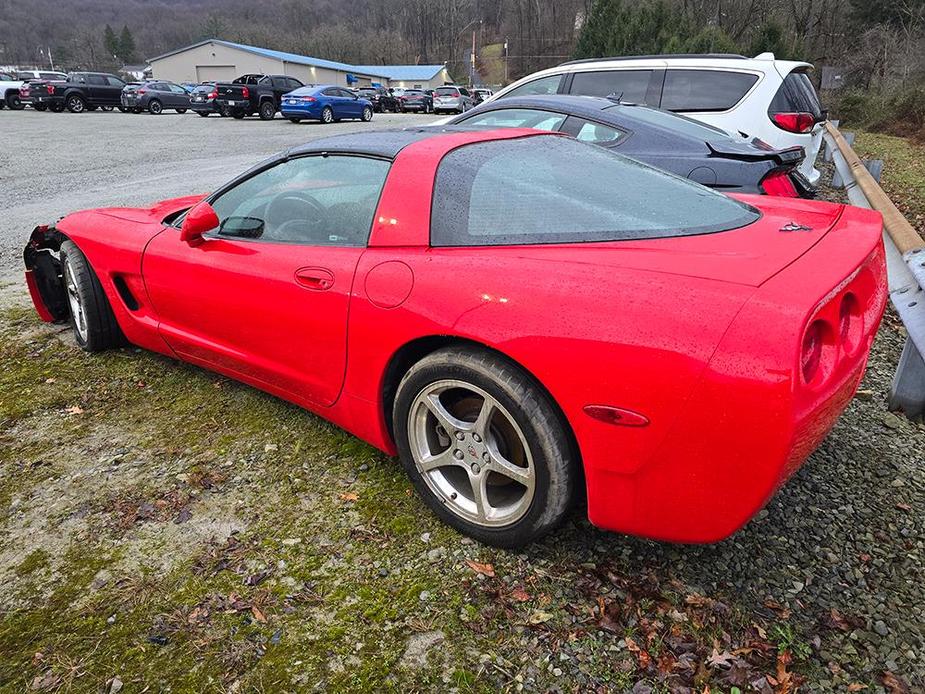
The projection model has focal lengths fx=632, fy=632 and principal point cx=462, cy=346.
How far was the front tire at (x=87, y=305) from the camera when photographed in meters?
3.61

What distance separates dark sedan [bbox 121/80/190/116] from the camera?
95.1 feet

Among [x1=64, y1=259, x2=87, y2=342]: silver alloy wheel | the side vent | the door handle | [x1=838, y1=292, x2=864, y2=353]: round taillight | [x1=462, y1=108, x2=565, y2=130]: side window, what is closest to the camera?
[x1=838, y1=292, x2=864, y2=353]: round taillight

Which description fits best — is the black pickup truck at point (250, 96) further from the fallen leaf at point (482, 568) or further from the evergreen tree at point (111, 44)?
the evergreen tree at point (111, 44)

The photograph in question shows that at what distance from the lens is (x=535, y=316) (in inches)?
74.3

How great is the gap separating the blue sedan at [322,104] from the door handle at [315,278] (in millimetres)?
22988

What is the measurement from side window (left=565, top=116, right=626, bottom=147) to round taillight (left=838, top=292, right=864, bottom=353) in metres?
3.16

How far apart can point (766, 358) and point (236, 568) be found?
1802 millimetres

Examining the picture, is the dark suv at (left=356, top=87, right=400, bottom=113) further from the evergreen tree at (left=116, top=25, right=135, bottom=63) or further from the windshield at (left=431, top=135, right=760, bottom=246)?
the evergreen tree at (left=116, top=25, right=135, bottom=63)

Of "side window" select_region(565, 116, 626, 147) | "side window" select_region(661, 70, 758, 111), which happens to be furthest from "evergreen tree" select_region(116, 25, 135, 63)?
"side window" select_region(565, 116, 626, 147)

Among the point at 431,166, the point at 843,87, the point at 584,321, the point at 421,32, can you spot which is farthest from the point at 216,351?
the point at 421,32

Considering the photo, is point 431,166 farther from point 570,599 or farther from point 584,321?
point 570,599

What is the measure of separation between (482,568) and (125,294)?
8.45ft

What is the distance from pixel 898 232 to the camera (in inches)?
132

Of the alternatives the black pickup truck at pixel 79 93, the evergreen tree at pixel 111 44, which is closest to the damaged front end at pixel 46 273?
the black pickup truck at pixel 79 93
